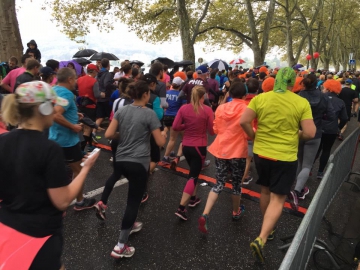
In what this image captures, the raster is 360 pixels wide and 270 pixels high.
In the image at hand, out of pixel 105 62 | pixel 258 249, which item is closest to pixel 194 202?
pixel 258 249

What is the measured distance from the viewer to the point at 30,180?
1.54m

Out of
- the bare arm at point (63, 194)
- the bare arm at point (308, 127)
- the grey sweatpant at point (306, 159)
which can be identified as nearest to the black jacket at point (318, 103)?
the grey sweatpant at point (306, 159)

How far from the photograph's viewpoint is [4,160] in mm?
1529

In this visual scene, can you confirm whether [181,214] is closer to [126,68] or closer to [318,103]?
[318,103]

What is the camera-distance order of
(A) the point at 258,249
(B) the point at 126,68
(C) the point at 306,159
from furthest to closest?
(B) the point at 126,68, (C) the point at 306,159, (A) the point at 258,249

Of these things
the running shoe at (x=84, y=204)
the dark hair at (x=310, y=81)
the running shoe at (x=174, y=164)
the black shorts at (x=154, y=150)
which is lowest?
the running shoe at (x=84, y=204)

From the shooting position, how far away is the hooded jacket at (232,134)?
10.8 feet

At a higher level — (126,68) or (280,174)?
(126,68)

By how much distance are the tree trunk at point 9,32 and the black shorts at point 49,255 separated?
9.42 meters

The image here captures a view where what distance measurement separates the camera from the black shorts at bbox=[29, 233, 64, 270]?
157cm

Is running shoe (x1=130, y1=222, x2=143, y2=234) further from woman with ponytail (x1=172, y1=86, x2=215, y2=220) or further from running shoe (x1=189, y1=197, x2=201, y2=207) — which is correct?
running shoe (x1=189, y1=197, x2=201, y2=207)

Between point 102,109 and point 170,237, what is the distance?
4.46 metres

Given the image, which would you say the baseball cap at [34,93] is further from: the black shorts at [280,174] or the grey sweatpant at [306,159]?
the grey sweatpant at [306,159]

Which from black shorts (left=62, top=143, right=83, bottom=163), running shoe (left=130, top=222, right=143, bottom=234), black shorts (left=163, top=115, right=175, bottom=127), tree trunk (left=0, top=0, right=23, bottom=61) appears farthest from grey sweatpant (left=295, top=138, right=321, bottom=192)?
tree trunk (left=0, top=0, right=23, bottom=61)
